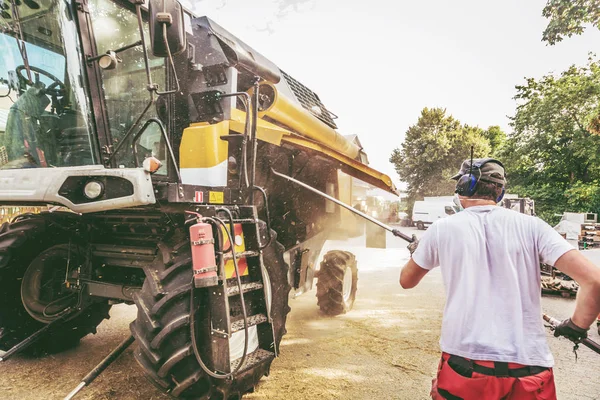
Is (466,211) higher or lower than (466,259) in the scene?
higher

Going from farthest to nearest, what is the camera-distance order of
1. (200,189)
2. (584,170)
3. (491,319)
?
1. (584,170)
2. (200,189)
3. (491,319)

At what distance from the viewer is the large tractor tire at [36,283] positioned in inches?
139

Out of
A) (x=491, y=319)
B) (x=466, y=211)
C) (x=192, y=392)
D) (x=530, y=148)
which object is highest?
(x=530, y=148)

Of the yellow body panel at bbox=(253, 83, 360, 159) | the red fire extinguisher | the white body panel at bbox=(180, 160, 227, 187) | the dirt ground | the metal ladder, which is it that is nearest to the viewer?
the red fire extinguisher

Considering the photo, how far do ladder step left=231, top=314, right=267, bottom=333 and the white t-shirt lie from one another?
4.15ft

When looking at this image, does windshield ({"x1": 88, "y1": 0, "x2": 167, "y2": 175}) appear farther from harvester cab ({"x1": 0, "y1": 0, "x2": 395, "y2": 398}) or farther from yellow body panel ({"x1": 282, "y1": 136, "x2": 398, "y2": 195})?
yellow body panel ({"x1": 282, "y1": 136, "x2": 398, "y2": 195})

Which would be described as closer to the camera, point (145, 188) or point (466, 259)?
point (466, 259)

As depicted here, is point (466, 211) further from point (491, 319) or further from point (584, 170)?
point (584, 170)

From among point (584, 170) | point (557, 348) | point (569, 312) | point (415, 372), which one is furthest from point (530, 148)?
point (415, 372)

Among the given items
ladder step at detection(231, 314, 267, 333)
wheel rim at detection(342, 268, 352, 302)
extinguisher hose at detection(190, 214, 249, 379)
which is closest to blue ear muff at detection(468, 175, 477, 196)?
extinguisher hose at detection(190, 214, 249, 379)

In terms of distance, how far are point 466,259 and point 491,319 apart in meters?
0.30

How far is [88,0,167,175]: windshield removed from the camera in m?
2.85

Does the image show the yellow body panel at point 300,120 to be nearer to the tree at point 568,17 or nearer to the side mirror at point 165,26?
the side mirror at point 165,26

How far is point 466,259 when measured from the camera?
1.86 meters
